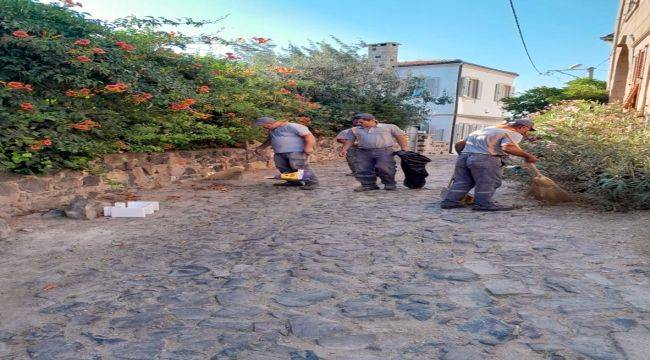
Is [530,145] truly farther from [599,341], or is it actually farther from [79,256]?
[79,256]

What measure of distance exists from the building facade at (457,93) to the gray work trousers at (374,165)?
23.1 metres

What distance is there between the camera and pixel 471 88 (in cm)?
3375

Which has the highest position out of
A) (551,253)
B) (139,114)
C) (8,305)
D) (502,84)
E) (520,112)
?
(502,84)

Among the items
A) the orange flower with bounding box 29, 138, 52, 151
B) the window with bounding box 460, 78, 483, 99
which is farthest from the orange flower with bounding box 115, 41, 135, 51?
the window with bounding box 460, 78, 483, 99

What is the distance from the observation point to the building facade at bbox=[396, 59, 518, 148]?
32.3 m

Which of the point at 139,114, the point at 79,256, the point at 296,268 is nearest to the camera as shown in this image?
the point at 296,268

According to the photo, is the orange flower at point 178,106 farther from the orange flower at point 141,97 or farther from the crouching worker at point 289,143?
the crouching worker at point 289,143

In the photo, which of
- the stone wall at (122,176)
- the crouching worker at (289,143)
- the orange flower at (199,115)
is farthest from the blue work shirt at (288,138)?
the stone wall at (122,176)

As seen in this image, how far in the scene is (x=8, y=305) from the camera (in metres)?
3.68

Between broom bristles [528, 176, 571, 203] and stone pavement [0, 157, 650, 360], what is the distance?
1.11ft

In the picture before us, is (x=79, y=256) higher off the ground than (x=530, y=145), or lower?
lower

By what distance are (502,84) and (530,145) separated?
101 ft

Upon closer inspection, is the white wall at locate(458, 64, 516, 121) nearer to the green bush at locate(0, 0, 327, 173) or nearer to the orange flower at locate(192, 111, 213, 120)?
the green bush at locate(0, 0, 327, 173)

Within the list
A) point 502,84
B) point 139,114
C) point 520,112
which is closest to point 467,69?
point 502,84
